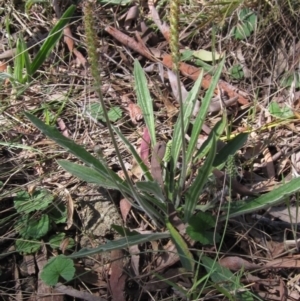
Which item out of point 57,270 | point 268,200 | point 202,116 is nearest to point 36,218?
point 57,270

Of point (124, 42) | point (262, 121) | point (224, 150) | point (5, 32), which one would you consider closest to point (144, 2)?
point (124, 42)

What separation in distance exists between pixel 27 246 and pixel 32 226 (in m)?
0.08

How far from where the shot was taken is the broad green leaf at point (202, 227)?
75.5 inches

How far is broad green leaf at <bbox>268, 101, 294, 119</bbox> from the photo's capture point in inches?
95.2

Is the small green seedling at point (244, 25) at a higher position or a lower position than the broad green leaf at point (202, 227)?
higher

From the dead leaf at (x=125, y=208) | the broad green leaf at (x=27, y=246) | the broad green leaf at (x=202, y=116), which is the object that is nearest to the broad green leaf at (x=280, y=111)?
the broad green leaf at (x=202, y=116)

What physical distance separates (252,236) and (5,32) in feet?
5.54

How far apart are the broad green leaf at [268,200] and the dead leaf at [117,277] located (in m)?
0.41

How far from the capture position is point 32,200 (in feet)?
7.24

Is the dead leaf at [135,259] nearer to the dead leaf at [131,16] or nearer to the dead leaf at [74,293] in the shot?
the dead leaf at [74,293]

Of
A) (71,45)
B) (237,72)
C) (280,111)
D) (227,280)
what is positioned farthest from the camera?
(71,45)

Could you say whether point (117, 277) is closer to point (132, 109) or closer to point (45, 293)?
point (45, 293)

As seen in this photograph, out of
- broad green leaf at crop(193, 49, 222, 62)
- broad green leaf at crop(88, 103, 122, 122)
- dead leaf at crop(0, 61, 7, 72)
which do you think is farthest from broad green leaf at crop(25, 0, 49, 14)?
broad green leaf at crop(193, 49, 222, 62)

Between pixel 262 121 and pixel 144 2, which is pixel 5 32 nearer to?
A: pixel 144 2
